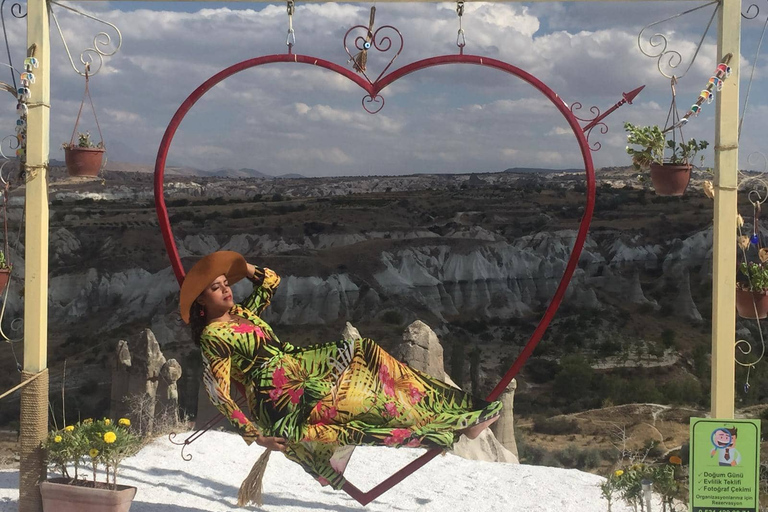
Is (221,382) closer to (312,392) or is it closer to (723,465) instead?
(312,392)

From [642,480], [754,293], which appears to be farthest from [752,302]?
[642,480]

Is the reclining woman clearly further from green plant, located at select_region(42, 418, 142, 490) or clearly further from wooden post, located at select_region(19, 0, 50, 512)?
wooden post, located at select_region(19, 0, 50, 512)

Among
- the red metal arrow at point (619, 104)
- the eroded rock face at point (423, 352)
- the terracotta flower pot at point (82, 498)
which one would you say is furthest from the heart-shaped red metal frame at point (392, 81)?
the eroded rock face at point (423, 352)

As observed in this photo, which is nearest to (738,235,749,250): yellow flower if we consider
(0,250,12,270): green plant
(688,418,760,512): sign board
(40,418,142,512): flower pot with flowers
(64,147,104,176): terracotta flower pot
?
(688,418,760,512): sign board

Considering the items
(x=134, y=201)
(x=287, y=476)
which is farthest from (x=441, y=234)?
(x=287, y=476)

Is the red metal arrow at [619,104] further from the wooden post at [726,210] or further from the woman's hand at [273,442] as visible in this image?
the woman's hand at [273,442]
